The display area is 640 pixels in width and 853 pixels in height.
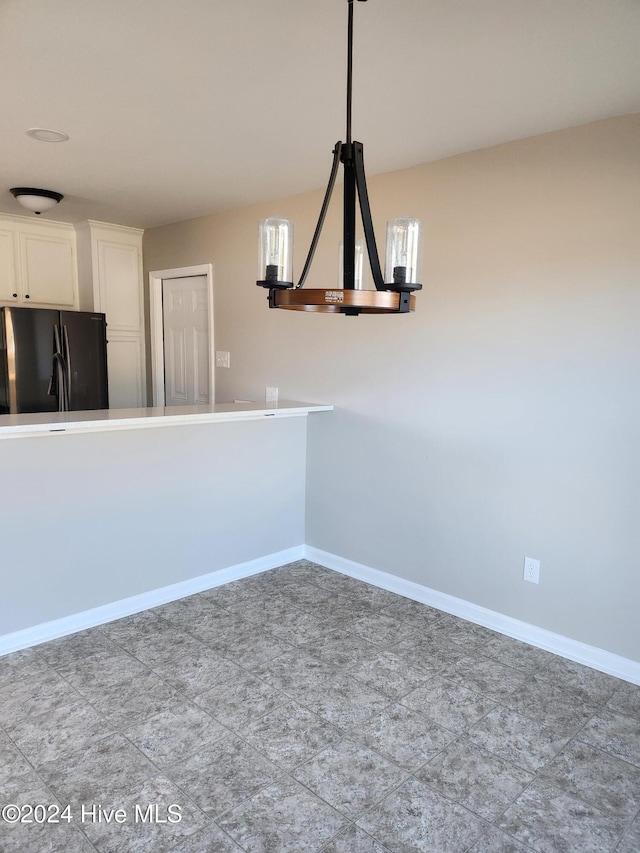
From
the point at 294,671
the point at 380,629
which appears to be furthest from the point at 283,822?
→ the point at 380,629

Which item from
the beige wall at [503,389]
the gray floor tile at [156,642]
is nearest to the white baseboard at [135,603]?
the gray floor tile at [156,642]

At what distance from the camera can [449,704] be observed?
2250 millimetres

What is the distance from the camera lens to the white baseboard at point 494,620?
2479mm

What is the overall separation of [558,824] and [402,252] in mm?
1721

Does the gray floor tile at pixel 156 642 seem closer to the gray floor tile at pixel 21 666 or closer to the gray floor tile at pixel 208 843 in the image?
the gray floor tile at pixel 21 666

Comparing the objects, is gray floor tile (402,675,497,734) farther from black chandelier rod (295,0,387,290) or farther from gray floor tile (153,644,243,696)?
black chandelier rod (295,0,387,290)

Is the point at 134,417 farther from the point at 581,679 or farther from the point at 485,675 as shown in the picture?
the point at 581,679

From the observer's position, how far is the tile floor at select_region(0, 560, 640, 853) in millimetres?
1645

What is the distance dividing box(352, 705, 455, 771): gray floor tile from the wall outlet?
91cm

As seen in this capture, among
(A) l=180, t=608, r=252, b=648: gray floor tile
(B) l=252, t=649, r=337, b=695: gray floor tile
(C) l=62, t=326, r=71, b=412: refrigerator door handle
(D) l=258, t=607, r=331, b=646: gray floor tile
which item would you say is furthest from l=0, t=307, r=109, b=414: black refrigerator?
(B) l=252, t=649, r=337, b=695: gray floor tile

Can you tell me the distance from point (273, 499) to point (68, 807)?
2068 millimetres

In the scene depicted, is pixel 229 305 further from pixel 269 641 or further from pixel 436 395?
pixel 269 641

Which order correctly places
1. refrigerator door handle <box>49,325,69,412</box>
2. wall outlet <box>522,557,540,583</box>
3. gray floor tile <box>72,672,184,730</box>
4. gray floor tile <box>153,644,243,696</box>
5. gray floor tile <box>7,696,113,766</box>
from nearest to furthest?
gray floor tile <box>7,696,113,766</box>
gray floor tile <box>72,672,184,730</box>
gray floor tile <box>153,644,243,696</box>
wall outlet <box>522,557,540,583</box>
refrigerator door handle <box>49,325,69,412</box>

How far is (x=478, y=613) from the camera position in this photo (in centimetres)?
292
